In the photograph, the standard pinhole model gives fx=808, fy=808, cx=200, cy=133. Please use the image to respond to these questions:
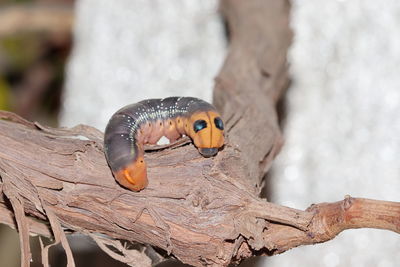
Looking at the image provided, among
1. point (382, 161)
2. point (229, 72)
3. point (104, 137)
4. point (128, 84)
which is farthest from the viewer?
point (128, 84)

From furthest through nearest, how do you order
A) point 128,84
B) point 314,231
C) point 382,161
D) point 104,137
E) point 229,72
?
point 128,84
point 382,161
point 229,72
point 104,137
point 314,231

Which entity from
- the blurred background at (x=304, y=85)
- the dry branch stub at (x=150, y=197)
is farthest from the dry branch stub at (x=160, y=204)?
the blurred background at (x=304, y=85)

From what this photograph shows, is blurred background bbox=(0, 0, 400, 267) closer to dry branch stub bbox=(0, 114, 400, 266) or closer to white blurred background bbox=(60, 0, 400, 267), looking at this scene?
white blurred background bbox=(60, 0, 400, 267)

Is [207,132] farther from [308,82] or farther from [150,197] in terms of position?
[308,82]

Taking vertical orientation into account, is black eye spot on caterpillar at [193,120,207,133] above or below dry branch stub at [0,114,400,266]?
above

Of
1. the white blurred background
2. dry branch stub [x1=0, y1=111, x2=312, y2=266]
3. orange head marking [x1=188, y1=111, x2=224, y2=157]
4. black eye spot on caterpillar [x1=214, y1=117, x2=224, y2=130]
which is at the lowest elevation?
dry branch stub [x1=0, y1=111, x2=312, y2=266]

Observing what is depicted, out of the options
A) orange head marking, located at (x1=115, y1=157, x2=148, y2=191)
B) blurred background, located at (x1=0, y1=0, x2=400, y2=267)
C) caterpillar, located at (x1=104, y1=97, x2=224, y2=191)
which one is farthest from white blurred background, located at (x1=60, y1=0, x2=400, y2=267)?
orange head marking, located at (x1=115, y1=157, x2=148, y2=191)

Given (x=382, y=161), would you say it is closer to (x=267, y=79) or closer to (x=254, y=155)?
(x=267, y=79)

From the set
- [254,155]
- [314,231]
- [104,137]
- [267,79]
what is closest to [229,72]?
[267,79]
